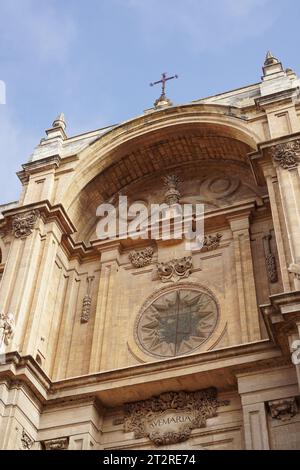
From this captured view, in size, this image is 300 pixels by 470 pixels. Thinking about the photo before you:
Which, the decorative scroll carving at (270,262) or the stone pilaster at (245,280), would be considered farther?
the decorative scroll carving at (270,262)

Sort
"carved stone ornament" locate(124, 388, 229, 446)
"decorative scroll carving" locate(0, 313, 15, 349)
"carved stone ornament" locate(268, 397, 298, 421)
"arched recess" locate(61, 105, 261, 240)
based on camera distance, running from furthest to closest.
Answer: "arched recess" locate(61, 105, 261, 240) → "decorative scroll carving" locate(0, 313, 15, 349) → "carved stone ornament" locate(124, 388, 229, 446) → "carved stone ornament" locate(268, 397, 298, 421)

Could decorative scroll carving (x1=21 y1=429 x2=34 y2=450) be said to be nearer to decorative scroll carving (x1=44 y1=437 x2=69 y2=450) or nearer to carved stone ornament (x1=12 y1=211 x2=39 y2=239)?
decorative scroll carving (x1=44 y1=437 x2=69 y2=450)

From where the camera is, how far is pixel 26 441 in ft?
45.9

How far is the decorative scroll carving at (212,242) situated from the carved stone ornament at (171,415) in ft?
13.6

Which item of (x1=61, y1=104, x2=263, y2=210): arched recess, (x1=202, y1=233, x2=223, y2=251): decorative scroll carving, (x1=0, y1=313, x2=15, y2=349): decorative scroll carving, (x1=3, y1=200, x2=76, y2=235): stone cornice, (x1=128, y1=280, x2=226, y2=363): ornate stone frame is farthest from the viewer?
(x1=61, y1=104, x2=263, y2=210): arched recess

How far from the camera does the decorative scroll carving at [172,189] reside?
19.5 meters

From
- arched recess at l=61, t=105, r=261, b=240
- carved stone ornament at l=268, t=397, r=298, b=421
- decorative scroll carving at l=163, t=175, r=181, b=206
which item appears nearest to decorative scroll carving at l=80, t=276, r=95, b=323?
arched recess at l=61, t=105, r=261, b=240

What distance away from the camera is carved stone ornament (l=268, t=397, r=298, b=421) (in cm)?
1280

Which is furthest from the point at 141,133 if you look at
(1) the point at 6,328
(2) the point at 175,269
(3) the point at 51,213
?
(1) the point at 6,328

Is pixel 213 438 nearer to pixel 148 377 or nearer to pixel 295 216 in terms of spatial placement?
pixel 148 377

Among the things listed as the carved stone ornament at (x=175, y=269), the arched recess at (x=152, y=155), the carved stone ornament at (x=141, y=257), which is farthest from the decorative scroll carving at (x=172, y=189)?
the carved stone ornament at (x=175, y=269)

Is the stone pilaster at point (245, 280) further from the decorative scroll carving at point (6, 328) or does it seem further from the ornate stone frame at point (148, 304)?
the decorative scroll carving at point (6, 328)

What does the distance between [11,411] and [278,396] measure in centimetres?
518

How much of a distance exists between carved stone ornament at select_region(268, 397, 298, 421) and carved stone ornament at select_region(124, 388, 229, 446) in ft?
4.92
